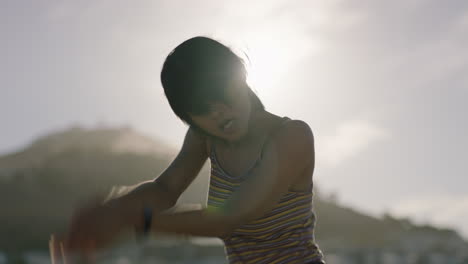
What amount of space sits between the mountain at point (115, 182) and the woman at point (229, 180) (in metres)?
10.7

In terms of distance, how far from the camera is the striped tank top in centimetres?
223

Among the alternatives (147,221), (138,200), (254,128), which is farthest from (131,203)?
(254,128)

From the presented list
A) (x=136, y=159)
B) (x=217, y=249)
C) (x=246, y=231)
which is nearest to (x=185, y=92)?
(x=246, y=231)

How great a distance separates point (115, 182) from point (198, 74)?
12.5 metres

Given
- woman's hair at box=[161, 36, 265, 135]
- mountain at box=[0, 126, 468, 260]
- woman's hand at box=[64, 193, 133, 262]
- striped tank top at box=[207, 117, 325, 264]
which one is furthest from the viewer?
mountain at box=[0, 126, 468, 260]

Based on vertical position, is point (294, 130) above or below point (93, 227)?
above

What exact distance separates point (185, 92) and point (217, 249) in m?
12.3

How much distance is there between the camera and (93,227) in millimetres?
1719

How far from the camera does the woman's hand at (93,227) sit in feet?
5.50

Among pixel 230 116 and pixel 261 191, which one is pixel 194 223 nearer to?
pixel 261 191

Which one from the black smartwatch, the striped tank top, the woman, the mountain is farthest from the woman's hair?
the mountain

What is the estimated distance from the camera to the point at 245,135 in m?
2.25

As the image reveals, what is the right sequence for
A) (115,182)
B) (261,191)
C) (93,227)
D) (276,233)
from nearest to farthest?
(93,227)
(261,191)
(276,233)
(115,182)

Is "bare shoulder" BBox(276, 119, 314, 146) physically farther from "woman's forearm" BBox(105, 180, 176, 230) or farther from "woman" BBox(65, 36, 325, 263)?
"woman's forearm" BBox(105, 180, 176, 230)
